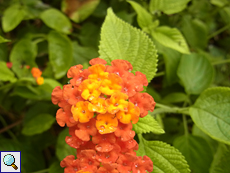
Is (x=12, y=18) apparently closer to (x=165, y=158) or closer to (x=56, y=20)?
(x=56, y=20)

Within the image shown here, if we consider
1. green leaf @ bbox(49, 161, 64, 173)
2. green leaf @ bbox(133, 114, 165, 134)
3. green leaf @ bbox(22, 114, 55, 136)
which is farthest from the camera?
green leaf @ bbox(22, 114, 55, 136)

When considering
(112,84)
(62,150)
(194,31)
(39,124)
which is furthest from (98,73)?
(194,31)

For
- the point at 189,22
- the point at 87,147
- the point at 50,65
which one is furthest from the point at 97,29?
the point at 87,147

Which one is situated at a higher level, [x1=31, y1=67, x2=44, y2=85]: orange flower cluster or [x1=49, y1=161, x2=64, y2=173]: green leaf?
[x1=31, y1=67, x2=44, y2=85]: orange flower cluster

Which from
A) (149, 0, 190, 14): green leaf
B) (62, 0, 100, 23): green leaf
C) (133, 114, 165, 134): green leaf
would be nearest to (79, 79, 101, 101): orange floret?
(133, 114, 165, 134): green leaf

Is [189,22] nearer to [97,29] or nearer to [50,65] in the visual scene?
[97,29]

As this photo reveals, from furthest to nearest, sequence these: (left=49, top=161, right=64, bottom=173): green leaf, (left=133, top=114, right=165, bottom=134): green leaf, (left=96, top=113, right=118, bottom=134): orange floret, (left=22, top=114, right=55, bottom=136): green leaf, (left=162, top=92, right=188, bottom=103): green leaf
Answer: (left=162, top=92, right=188, bottom=103): green leaf, (left=22, top=114, right=55, bottom=136): green leaf, (left=49, top=161, right=64, bottom=173): green leaf, (left=133, top=114, right=165, bottom=134): green leaf, (left=96, top=113, right=118, bottom=134): orange floret

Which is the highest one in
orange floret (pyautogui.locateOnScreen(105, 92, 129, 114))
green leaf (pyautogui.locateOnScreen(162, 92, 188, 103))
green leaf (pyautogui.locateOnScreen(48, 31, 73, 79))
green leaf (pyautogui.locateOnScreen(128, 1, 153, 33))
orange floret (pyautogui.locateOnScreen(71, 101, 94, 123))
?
green leaf (pyautogui.locateOnScreen(128, 1, 153, 33))

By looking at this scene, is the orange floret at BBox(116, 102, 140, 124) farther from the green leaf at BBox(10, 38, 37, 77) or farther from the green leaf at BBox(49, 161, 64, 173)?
the green leaf at BBox(10, 38, 37, 77)

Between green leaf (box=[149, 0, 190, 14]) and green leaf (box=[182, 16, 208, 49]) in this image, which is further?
green leaf (box=[182, 16, 208, 49])
